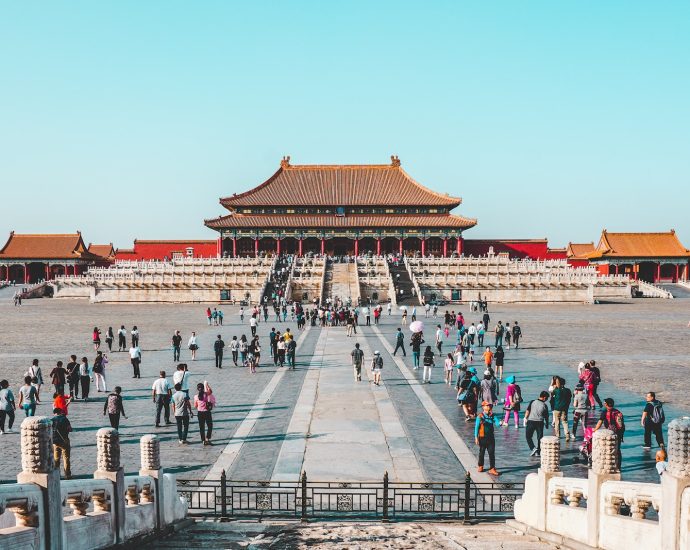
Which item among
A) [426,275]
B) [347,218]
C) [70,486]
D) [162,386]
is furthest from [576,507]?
[347,218]

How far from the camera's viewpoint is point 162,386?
13.6 meters

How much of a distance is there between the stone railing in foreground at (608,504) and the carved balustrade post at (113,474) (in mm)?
5243

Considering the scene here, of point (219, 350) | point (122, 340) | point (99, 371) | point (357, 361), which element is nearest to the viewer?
point (99, 371)

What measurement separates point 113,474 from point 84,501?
1.66 feet

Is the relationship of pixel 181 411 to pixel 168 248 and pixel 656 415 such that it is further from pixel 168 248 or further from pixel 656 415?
pixel 168 248

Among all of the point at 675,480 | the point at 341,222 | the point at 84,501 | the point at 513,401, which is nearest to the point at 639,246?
the point at 341,222

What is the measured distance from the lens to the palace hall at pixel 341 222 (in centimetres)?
7525

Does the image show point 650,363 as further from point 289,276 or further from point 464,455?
point 289,276

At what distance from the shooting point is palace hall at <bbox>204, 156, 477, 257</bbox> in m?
75.2

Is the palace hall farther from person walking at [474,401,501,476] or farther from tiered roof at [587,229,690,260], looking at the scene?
person walking at [474,401,501,476]

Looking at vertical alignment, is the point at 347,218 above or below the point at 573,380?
Result: above

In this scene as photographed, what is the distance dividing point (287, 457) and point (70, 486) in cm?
499

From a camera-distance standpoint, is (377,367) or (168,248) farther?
(168,248)

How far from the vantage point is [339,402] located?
15867 millimetres
